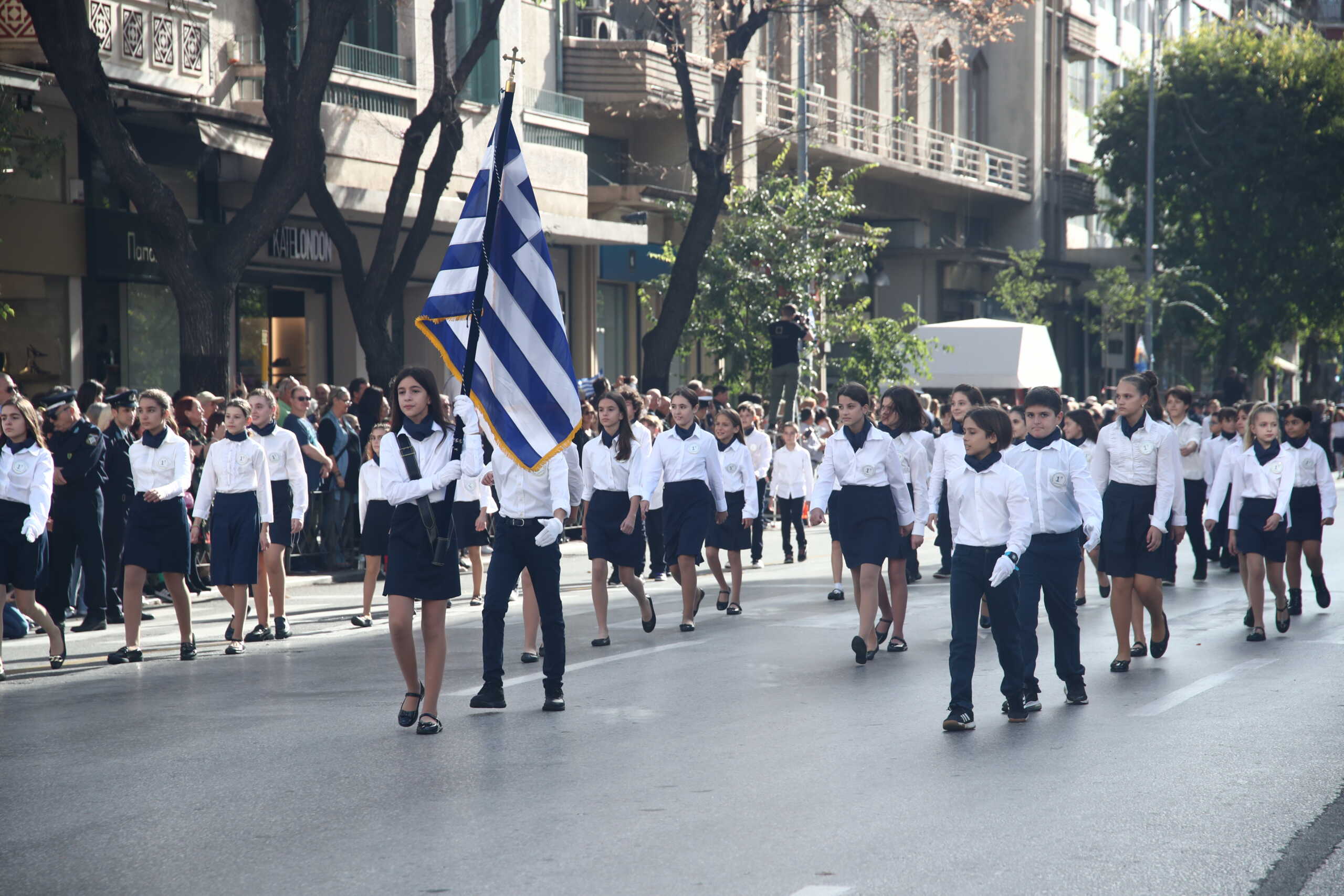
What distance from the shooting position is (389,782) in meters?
6.88

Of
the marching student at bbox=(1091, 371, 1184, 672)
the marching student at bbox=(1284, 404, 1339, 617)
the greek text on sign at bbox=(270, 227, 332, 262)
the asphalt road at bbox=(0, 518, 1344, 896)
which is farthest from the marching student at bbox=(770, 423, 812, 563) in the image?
the greek text on sign at bbox=(270, 227, 332, 262)

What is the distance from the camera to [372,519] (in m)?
11.4

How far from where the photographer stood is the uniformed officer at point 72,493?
11.7m

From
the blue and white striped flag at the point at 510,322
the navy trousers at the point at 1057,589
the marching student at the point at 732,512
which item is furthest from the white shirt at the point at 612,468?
the navy trousers at the point at 1057,589

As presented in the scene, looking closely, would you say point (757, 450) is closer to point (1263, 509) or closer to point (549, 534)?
point (1263, 509)

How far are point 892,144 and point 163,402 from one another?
1231 inches

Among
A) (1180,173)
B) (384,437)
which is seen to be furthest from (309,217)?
(1180,173)

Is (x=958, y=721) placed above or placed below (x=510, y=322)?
below

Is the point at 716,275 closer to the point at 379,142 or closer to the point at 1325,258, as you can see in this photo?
the point at 379,142

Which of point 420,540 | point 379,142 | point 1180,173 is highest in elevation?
point 1180,173

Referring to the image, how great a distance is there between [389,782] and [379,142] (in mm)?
18198

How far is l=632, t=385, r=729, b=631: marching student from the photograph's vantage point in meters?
12.2

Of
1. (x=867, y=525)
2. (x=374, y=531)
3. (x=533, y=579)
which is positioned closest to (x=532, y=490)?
(x=533, y=579)

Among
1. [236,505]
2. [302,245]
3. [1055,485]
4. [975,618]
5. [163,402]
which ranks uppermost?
[302,245]
